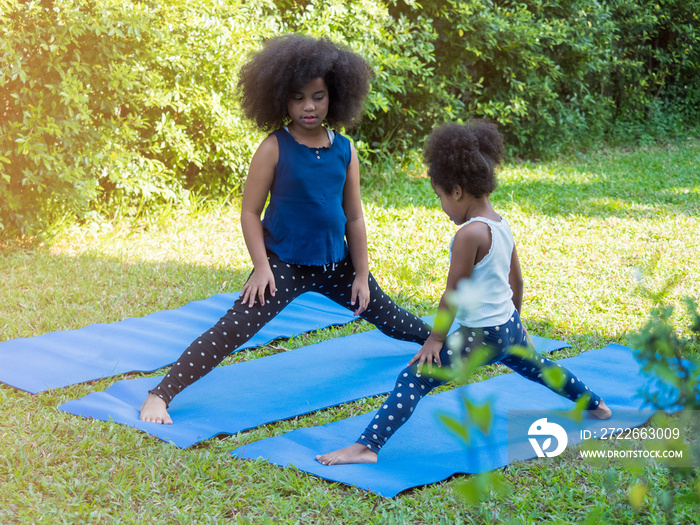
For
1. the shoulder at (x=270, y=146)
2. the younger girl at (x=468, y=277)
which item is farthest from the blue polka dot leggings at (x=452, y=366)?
the shoulder at (x=270, y=146)

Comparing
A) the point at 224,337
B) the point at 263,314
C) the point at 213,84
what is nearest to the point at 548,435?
the point at 263,314

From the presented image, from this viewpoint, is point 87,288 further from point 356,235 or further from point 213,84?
point 213,84

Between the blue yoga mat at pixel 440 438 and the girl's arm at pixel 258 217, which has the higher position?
the girl's arm at pixel 258 217

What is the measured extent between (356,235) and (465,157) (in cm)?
81

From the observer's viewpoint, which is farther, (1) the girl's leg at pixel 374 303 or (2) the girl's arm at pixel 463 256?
(1) the girl's leg at pixel 374 303

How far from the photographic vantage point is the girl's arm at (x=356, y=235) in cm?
314

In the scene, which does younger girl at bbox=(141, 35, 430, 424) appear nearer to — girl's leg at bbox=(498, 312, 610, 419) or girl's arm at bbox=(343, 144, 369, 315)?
girl's arm at bbox=(343, 144, 369, 315)

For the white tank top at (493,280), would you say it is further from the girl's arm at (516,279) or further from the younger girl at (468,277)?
the girl's arm at (516,279)

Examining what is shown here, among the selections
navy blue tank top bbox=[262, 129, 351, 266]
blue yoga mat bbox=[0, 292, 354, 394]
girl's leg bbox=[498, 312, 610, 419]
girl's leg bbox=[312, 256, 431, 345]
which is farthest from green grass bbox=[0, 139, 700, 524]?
navy blue tank top bbox=[262, 129, 351, 266]

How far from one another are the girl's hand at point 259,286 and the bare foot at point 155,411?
0.53 metres

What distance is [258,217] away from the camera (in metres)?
2.93

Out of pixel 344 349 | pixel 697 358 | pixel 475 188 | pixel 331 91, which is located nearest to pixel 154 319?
pixel 344 349

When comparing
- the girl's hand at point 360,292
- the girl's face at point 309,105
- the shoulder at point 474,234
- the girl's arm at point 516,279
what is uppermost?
the girl's face at point 309,105

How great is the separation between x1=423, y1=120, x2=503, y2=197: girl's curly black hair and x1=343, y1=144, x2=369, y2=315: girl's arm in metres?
0.57
